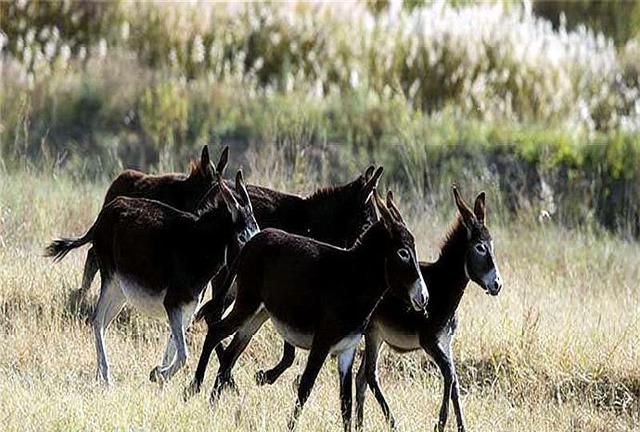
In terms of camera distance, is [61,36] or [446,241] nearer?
[446,241]

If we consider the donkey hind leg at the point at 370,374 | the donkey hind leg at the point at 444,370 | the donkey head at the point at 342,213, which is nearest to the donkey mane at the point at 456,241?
the donkey hind leg at the point at 444,370

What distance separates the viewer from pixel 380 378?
38.1ft

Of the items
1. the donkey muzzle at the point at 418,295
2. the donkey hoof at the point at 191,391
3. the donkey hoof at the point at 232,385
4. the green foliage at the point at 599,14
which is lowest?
the green foliage at the point at 599,14

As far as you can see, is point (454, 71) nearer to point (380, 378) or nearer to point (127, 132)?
point (127, 132)

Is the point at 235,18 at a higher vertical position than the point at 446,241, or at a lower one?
lower

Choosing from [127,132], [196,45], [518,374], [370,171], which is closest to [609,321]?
[518,374]

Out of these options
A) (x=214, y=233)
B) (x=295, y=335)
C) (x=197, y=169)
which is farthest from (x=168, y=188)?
(x=295, y=335)

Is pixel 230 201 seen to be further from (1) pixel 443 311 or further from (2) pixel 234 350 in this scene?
(1) pixel 443 311

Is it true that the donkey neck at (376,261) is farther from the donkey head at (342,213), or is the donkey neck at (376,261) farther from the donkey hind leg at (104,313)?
the donkey hind leg at (104,313)

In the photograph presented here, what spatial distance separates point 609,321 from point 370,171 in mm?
2645

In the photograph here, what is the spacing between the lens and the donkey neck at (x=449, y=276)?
9.70 m

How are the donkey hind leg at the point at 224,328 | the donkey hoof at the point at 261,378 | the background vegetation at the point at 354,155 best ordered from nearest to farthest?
the donkey hind leg at the point at 224,328
the donkey hoof at the point at 261,378
the background vegetation at the point at 354,155

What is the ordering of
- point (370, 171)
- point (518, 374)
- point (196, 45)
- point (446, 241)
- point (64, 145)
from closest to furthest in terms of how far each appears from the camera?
point (446, 241), point (370, 171), point (518, 374), point (64, 145), point (196, 45)

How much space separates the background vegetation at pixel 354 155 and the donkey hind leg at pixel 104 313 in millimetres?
156
